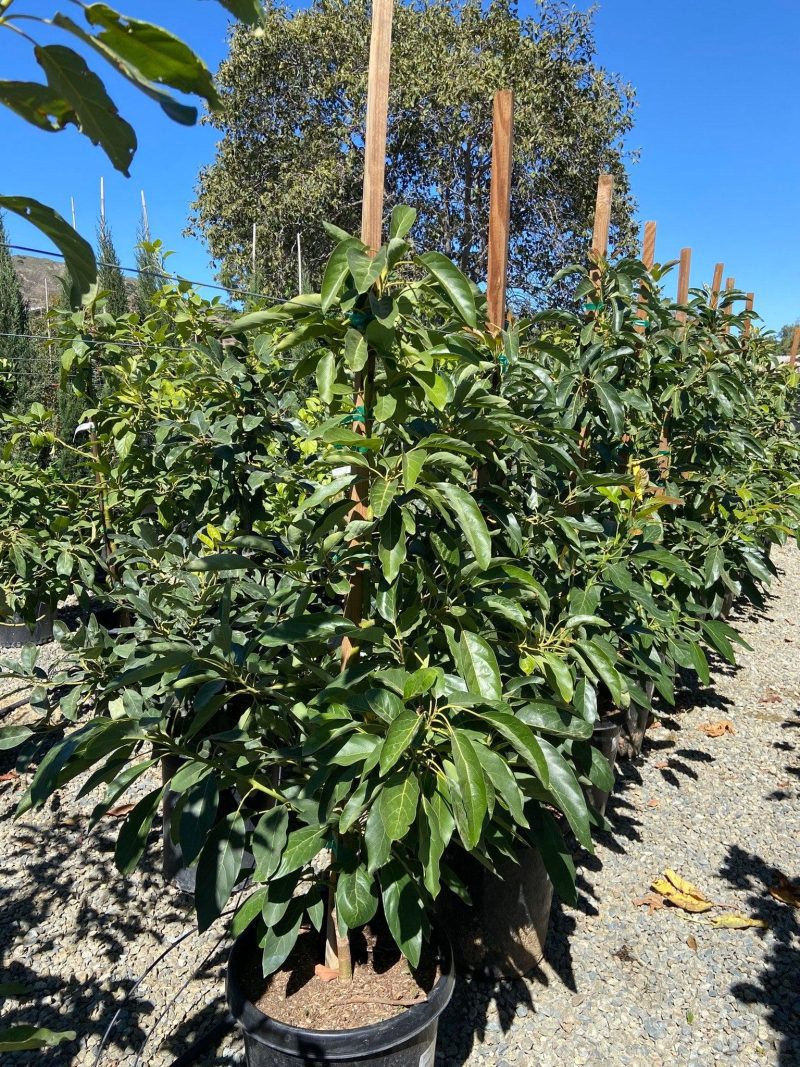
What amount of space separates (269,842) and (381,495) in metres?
0.75

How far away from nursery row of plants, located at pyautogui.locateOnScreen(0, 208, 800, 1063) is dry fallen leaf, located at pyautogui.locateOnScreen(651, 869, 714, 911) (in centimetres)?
62

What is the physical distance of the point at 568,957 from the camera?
2559mm

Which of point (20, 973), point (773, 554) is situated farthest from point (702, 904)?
point (773, 554)

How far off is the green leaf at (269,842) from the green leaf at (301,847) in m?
0.01

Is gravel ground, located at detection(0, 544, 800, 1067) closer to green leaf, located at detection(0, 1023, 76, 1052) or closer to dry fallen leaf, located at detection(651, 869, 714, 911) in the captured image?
dry fallen leaf, located at detection(651, 869, 714, 911)

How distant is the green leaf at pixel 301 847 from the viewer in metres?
1.53

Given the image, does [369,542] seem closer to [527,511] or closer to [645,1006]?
[527,511]

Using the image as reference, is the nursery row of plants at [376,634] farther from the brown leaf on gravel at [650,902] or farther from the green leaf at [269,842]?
the brown leaf on gravel at [650,902]

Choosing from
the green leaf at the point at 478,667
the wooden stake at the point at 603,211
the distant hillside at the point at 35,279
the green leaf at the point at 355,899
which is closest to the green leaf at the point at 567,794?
the green leaf at the point at 478,667

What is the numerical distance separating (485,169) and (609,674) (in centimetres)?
1584

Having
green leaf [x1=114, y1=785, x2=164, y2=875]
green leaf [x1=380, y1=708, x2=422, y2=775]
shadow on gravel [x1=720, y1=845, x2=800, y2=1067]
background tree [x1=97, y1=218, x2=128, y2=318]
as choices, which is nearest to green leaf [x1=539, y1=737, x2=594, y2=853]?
green leaf [x1=380, y1=708, x2=422, y2=775]

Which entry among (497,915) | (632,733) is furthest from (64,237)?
(632,733)

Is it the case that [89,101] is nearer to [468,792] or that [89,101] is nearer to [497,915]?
[468,792]

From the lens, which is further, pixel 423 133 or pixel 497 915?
pixel 423 133
